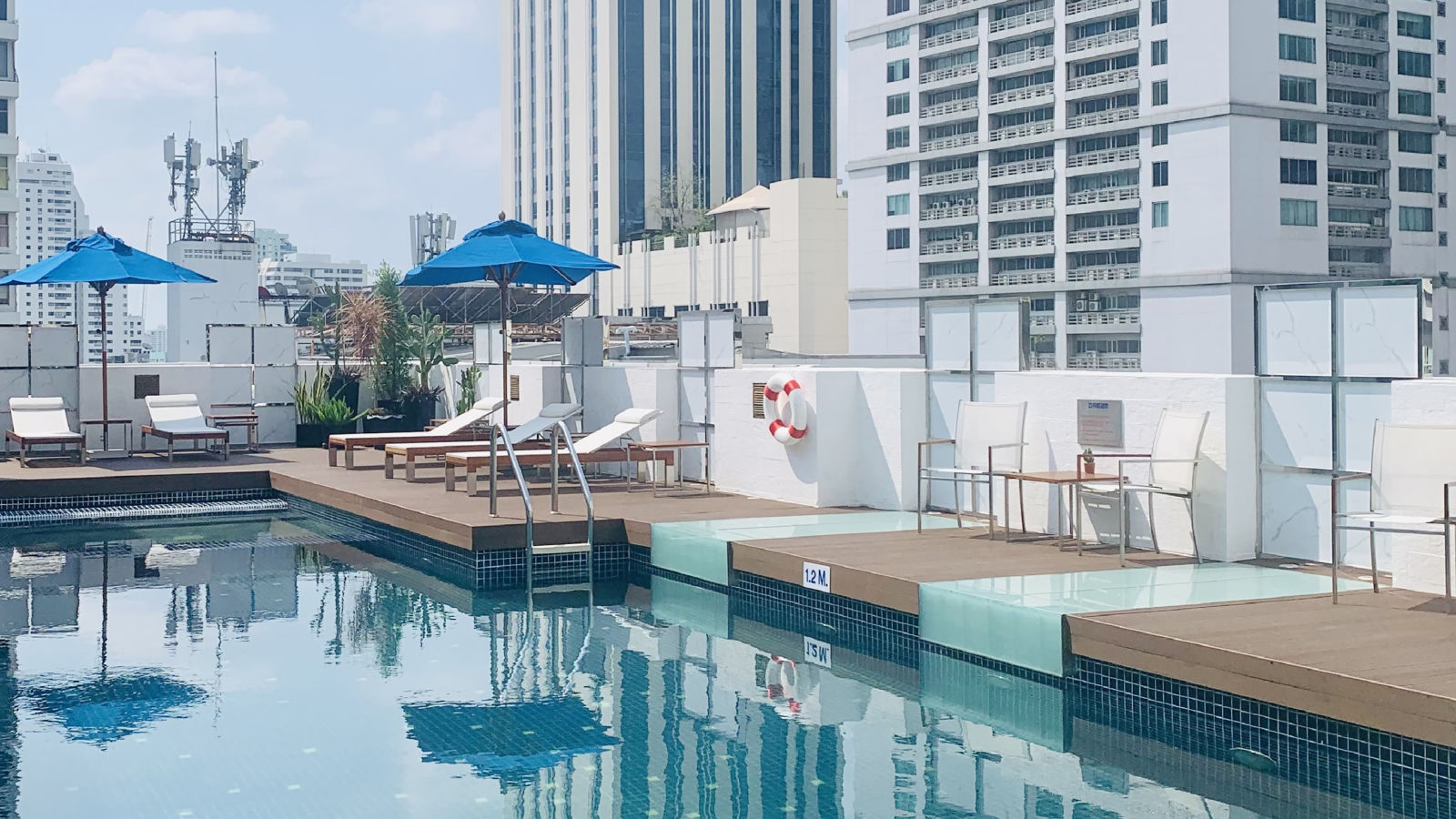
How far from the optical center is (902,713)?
20.7ft

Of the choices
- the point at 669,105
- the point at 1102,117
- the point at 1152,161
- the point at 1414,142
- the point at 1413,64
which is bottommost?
the point at 1152,161

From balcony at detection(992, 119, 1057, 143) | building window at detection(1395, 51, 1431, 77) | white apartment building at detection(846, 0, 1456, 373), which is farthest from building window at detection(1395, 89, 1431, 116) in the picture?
balcony at detection(992, 119, 1057, 143)

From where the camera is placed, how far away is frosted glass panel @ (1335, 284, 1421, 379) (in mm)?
7039

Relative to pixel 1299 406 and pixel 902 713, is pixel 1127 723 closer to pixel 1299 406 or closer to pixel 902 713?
pixel 902 713

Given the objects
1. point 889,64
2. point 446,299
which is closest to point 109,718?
point 446,299

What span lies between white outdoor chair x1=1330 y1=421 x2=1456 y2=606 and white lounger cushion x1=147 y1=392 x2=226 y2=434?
37.8 feet

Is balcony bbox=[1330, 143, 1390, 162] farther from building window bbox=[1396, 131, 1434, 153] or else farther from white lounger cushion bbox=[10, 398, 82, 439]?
white lounger cushion bbox=[10, 398, 82, 439]

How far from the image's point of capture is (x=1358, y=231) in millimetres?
50500

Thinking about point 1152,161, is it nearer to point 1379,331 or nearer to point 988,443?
point 988,443

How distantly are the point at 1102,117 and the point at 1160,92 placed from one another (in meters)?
2.68

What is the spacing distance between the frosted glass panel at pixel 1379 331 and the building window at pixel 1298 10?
4530cm

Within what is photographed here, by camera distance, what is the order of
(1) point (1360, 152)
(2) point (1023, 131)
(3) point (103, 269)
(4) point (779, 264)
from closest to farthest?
(3) point (103, 269), (1) point (1360, 152), (2) point (1023, 131), (4) point (779, 264)

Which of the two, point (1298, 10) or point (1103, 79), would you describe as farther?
point (1103, 79)

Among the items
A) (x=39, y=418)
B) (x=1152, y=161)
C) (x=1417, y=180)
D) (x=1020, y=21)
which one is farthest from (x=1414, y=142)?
(x=39, y=418)
